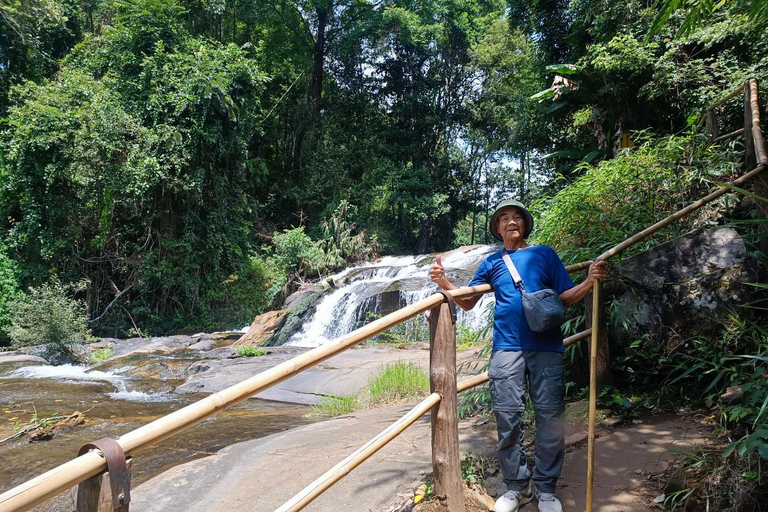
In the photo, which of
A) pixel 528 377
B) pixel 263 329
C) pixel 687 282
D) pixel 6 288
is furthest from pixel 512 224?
pixel 6 288

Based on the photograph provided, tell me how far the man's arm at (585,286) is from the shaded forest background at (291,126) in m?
1.62

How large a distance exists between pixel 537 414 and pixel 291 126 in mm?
22363

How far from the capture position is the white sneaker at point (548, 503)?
234cm

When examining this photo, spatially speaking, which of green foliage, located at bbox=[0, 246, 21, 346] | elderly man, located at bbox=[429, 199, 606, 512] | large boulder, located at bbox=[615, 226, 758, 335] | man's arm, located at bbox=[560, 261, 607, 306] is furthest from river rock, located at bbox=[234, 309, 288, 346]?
man's arm, located at bbox=[560, 261, 607, 306]

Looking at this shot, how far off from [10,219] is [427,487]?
1704 centimetres

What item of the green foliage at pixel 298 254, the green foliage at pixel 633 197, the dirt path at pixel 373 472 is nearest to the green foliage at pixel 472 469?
the dirt path at pixel 373 472

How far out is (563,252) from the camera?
4398 millimetres

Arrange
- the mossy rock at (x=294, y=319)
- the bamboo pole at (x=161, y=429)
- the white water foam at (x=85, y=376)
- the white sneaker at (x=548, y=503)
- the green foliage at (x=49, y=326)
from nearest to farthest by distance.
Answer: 1. the bamboo pole at (x=161, y=429)
2. the white sneaker at (x=548, y=503)
3. the white water foam at (x=85, y=376)
4. the green foliage at (x=49, y=326)
5. the mossy rock at (x=294, y=319)

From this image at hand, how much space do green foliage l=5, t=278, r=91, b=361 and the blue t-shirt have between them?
11.5m

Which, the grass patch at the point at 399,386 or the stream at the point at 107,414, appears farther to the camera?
the grass patch at the point at 399,386

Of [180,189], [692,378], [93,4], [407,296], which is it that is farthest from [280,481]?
[93,4]

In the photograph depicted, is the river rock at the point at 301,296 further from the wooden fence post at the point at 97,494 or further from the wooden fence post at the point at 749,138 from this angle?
the wooden fence post at the point at 97,494

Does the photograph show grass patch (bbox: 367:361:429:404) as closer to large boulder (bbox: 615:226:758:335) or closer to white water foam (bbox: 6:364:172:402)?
large boulder (bbox: 615:226:758:335)

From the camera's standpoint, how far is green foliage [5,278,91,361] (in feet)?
36.1
